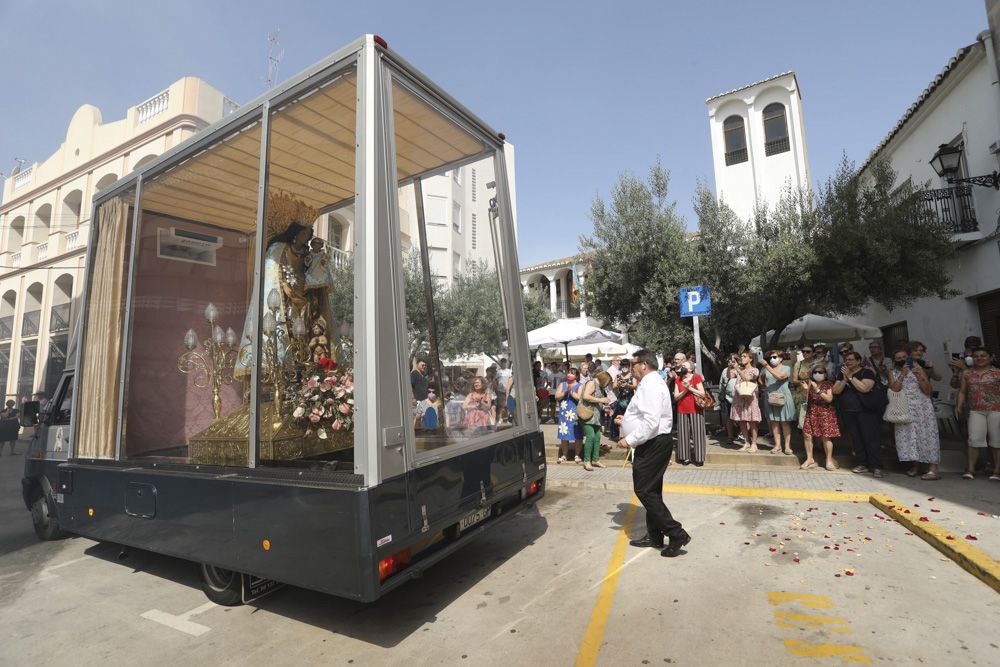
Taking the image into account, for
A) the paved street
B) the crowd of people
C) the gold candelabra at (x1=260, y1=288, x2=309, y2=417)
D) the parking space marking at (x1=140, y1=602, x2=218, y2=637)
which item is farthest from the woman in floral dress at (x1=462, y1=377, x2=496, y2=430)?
the crowd of people

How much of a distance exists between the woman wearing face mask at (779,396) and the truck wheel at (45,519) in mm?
10163

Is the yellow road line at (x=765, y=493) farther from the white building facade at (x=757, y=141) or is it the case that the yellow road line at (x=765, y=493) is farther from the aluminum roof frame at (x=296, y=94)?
the white building facade at (x=757, y=141)

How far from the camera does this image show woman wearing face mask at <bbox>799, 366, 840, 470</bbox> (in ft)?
24.8

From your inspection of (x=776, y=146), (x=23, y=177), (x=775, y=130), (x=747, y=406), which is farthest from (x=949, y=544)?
(x=23, y=177)

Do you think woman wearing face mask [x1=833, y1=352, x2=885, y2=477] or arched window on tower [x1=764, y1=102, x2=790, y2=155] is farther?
arched window on tower [x1=764, y1=102, x2=790, y2=155]

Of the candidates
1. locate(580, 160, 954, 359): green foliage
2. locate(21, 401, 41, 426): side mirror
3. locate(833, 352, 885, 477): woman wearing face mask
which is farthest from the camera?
locate(580, 160, 954, 359): green foliage

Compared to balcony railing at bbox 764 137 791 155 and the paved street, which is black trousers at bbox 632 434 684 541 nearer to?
the paved street

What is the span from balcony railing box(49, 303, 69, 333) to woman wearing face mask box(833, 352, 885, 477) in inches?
1059

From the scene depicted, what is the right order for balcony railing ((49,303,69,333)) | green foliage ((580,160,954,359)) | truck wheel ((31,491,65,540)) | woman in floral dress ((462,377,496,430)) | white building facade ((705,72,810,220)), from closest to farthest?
woman in floral dress ((462,377,496,430)) → truck wheel ((31,491,65,540)) → green foliage ((580,160,954,359)) → balcony railing ((49,303,69,333)) → white building facade ((705,72,810,220))

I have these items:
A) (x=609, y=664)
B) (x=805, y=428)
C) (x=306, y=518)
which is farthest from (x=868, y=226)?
(x=306, y=518)

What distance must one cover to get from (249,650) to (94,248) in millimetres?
4206

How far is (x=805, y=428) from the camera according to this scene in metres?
7.89

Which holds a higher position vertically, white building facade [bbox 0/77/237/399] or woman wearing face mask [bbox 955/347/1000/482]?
white building facade [bbox 0/77/237/399]

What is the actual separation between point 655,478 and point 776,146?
27059 millimetres
